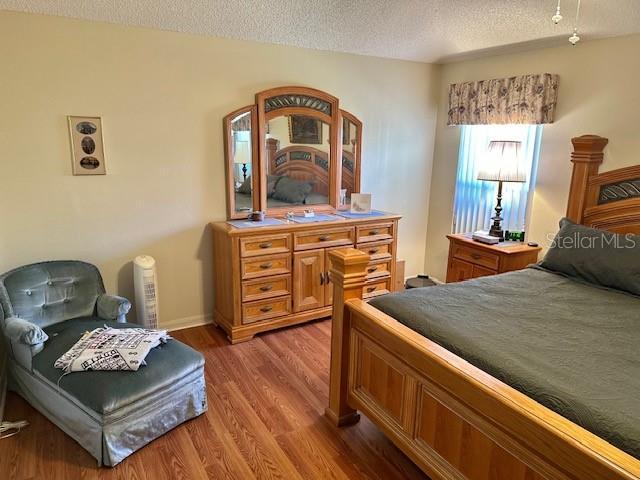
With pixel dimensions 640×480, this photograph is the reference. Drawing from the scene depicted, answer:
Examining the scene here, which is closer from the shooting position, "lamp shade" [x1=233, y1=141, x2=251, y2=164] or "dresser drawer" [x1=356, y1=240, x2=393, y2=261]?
"lamp shade" [x1=233, y1=141, x2=251, y2=164]

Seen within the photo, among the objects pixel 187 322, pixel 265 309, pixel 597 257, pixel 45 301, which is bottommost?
pixel 187 322

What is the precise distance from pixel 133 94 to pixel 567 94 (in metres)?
3.09

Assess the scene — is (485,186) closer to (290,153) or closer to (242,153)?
(290,153)

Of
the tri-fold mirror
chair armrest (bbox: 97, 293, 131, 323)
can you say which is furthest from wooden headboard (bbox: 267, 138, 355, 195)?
chair armrest (bbox: 97, 293, 131, 323)

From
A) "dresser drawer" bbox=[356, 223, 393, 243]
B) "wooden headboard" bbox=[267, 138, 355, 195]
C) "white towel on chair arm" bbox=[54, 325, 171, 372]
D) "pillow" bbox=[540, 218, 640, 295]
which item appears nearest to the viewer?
"white towel on chair arm" bbox=[54, 325, 171, 372]

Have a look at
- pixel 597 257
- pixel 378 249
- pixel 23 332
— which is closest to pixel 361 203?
pixel 378 249

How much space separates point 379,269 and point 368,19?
6.47ft

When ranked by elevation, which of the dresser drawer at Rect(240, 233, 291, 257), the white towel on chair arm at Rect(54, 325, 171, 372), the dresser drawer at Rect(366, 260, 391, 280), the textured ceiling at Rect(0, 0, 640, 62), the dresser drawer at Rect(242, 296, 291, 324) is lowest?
the dresser drawer at Rect(242, 296, 291, 324)

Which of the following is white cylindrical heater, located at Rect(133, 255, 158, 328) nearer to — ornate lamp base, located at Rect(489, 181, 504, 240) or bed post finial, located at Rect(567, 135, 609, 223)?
ornate lamp base, located at Rect(489, 181, 504, 240)

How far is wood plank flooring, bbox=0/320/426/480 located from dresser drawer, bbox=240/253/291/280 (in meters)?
0.72

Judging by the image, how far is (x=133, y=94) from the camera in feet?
9.67

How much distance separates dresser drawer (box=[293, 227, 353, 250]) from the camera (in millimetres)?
3352

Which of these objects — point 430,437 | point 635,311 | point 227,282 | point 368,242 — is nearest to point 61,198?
point 227,282

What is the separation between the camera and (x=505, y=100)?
11.6 ft
